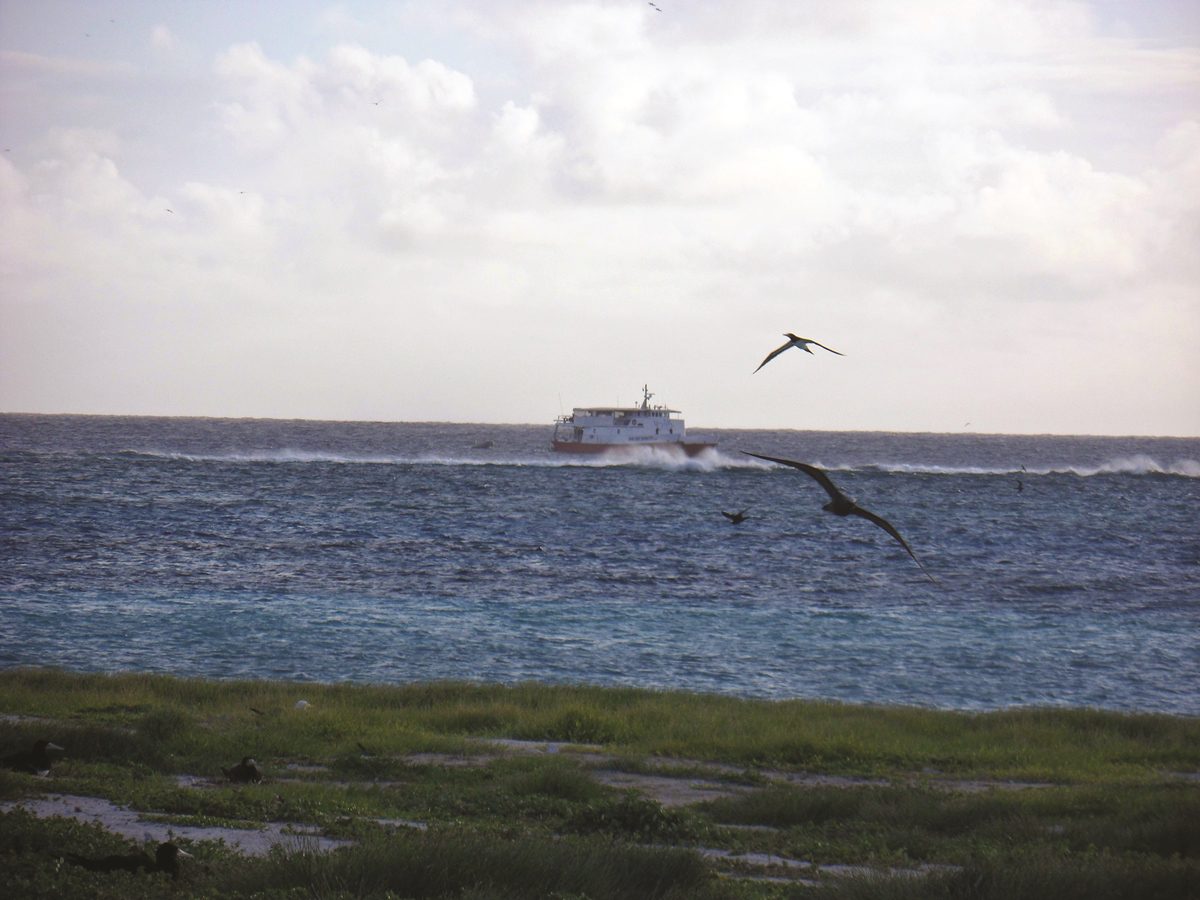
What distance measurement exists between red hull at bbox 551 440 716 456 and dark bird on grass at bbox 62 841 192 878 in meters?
96.4

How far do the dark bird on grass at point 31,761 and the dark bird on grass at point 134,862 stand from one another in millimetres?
4569

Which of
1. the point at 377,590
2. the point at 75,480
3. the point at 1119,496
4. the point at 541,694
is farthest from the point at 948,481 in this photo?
the point at 541,694

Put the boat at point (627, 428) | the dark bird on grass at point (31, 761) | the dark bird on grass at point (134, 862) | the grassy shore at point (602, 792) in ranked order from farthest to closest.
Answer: the boat at point (627, 428), the dark bird on grass at point (31, 761), the dark bird on grass at point (134, 862), the grassy shore at point (602, 792)

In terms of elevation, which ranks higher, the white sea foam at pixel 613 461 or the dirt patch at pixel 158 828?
the white sea foam at pixel 613 461

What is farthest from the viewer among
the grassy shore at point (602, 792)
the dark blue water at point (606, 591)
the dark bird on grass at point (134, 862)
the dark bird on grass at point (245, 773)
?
the dark blue water at point (606, 591)

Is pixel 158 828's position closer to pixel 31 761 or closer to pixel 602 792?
pixel 31 761

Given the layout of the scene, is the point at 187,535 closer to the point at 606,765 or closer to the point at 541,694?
the point at 541,694

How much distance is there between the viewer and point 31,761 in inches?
477

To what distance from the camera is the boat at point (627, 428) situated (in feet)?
336

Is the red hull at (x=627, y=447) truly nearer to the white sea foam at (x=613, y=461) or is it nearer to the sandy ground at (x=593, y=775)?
the white sea foam at (x=613, y=461)

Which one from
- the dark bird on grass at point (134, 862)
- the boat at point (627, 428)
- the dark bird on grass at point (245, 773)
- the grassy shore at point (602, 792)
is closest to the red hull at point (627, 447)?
the boat at point (627, 428)

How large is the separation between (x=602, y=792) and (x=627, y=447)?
92.5 m

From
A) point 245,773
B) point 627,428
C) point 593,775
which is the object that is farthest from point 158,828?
point 627,428

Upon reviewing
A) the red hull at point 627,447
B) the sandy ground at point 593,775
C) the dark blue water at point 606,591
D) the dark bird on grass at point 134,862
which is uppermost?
the red hull at point 627,447
